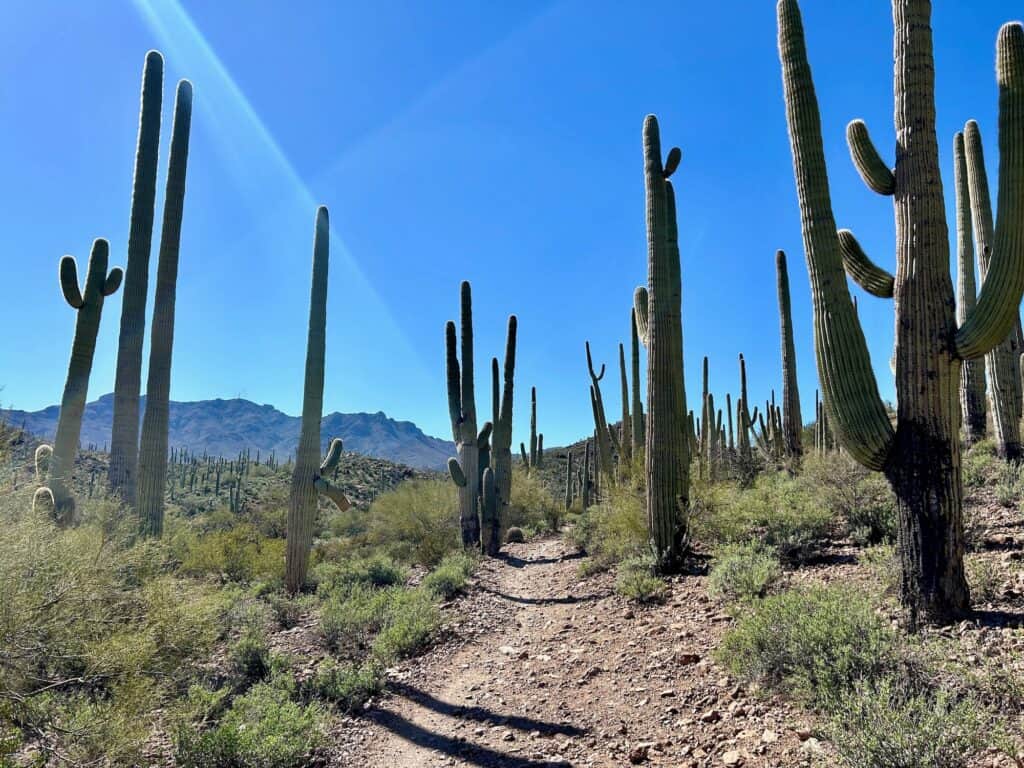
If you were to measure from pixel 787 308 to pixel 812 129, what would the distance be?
9998 mm

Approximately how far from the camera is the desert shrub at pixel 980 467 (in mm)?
8789

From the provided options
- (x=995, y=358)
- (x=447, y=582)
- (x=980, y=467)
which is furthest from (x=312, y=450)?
(x=995, y=358)

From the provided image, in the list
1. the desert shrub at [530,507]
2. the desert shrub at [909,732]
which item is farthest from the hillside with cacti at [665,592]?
the desert shrub at [530,507]

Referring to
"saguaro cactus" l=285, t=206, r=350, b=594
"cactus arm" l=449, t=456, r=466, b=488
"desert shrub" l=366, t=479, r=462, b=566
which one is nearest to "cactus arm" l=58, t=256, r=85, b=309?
"saguaro cactus" l=285, t=206, r=350, b=594

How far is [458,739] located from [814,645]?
3.12m

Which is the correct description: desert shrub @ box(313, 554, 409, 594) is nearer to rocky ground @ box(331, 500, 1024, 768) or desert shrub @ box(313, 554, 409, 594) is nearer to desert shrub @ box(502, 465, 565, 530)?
rocky ground @ box(331, 500, 1024, 768)

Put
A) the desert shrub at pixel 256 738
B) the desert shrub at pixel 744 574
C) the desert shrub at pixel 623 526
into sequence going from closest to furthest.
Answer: the desert shrub at pixel 256 738 → the desert shrub at pixel 744 574 → the desert shrub at pixel 623 526

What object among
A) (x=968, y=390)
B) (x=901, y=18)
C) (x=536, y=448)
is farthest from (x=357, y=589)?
(x=536, y=448)

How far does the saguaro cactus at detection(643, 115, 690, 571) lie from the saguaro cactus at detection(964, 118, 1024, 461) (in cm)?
456

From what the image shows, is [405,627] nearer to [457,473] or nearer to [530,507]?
[457,473]

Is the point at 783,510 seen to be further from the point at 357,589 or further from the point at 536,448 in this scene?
the point at 536,448

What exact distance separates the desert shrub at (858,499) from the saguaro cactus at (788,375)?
4.86 meters

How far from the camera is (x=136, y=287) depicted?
10.8 m

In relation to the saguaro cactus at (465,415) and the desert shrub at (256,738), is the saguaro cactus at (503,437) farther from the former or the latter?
the desert shrub at (256,738)
